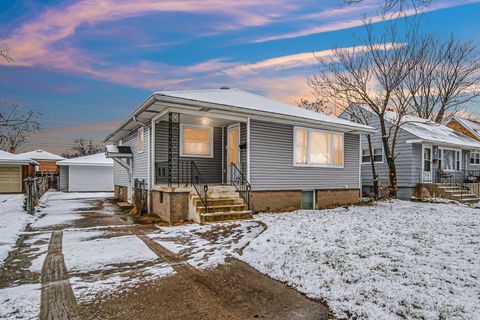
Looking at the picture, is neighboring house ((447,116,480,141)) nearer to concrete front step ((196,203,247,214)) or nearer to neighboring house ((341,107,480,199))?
neighboring house ((341,107,480,199))

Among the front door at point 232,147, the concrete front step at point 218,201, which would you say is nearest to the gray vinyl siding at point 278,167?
the front door at point 232,147

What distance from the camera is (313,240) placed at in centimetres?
589

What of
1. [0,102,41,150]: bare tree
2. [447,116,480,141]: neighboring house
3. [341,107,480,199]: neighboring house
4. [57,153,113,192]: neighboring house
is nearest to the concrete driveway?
[0,102,41,150]: bare tree

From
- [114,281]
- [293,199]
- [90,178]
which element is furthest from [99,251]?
[90,178]

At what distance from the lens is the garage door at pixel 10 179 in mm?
22594

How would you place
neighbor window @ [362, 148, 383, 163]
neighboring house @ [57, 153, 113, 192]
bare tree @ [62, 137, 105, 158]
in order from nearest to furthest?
neighbor window @ [362, 148, 383, 163] < neighboring house @ [57, 153, 113, 192] < bare tree @ [62, 137, 105, 158]

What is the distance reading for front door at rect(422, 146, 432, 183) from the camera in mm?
16531

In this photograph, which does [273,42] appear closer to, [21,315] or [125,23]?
[125,23]

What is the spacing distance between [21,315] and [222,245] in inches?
135

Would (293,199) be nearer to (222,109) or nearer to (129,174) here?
(222,109)

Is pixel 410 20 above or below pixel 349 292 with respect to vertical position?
above

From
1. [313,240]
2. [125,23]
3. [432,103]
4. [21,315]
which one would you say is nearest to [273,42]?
[125,23]

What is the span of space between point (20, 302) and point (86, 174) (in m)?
25.4

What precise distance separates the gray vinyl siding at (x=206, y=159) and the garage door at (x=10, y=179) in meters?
19.3
